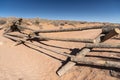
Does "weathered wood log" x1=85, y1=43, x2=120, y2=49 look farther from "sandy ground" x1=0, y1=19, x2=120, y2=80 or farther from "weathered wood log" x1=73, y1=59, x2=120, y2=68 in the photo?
"weathered wood log" x1=73, y1=59, x2=120, y2=68

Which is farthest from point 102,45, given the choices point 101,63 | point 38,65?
point 38,65

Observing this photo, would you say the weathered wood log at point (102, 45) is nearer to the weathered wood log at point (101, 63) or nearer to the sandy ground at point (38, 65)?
the sandy ground at point (38, 65)

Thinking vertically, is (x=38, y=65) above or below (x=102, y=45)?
below

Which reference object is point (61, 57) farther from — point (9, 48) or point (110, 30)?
point (9, 48)

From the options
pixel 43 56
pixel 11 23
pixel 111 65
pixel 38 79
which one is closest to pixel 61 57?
pixel 43 56

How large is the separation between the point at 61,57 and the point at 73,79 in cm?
218

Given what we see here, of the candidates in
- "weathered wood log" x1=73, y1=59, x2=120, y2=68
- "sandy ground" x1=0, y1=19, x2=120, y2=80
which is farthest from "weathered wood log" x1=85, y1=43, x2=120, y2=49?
"weathered wood log" x1=73, y1=59, x2=120, y2=68

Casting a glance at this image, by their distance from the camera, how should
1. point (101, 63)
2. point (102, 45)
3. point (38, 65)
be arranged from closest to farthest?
point (101, 63)
point (102, 45)
point (38, 65)

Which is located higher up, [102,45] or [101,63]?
[102,45]

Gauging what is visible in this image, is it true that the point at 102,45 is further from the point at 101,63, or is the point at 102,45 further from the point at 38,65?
A: the point at 38,65

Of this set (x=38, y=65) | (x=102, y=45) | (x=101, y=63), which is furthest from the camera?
(x=38, y=65)

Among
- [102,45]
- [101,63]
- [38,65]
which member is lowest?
[38,65]

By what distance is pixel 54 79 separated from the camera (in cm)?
675

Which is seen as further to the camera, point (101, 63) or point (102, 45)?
point (102, 45)
